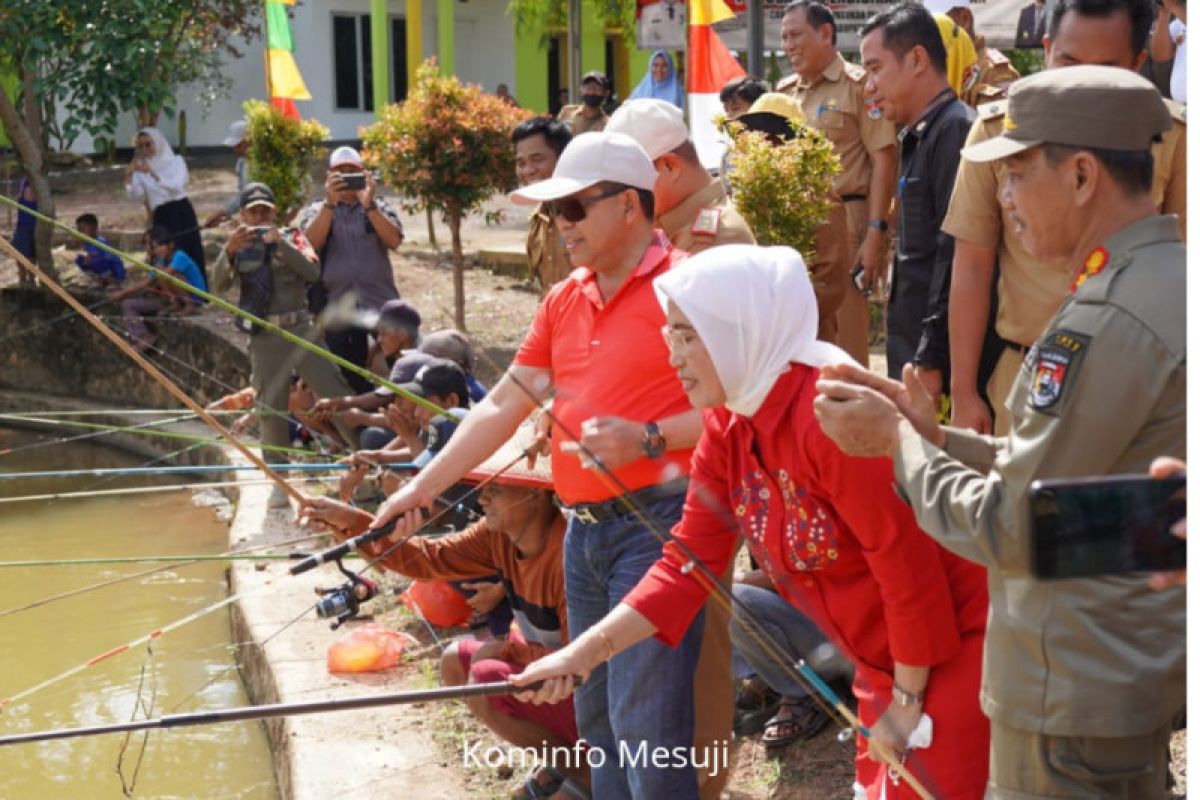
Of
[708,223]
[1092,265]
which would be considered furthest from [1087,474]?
[708,223]

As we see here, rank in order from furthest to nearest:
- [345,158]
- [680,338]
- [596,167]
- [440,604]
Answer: [345,158], [440,604], [596,167], [680,338]

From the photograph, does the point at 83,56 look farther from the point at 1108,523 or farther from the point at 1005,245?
the point at 1108,523

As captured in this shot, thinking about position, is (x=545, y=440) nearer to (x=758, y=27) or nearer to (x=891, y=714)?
(x=891, y=714)

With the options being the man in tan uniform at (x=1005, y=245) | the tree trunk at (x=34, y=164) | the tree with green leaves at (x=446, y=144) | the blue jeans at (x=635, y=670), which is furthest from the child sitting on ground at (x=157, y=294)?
the man in tan uniform at (x=1005, y=245)

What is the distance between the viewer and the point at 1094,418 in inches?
94.2

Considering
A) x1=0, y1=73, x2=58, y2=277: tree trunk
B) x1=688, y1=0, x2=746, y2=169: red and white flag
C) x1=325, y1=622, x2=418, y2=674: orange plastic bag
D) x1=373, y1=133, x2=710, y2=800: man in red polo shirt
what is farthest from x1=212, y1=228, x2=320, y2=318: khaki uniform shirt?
x1=0, y1=73, x2=58, y2=277: tree trunk

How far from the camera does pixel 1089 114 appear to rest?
252 cm

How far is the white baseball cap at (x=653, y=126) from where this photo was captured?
4.62 metres

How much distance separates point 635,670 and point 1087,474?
167 cm

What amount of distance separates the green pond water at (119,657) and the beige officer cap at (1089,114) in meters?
3.29

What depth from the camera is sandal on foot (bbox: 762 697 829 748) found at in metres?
4.70

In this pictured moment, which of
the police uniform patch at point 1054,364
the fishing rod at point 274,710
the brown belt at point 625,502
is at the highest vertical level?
the police uniform patch at point 1054,364

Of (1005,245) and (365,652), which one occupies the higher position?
(1005,245)

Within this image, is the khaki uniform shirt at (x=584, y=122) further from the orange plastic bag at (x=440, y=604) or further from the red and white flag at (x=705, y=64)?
the orange plastic bag at (x=440, y=604)
